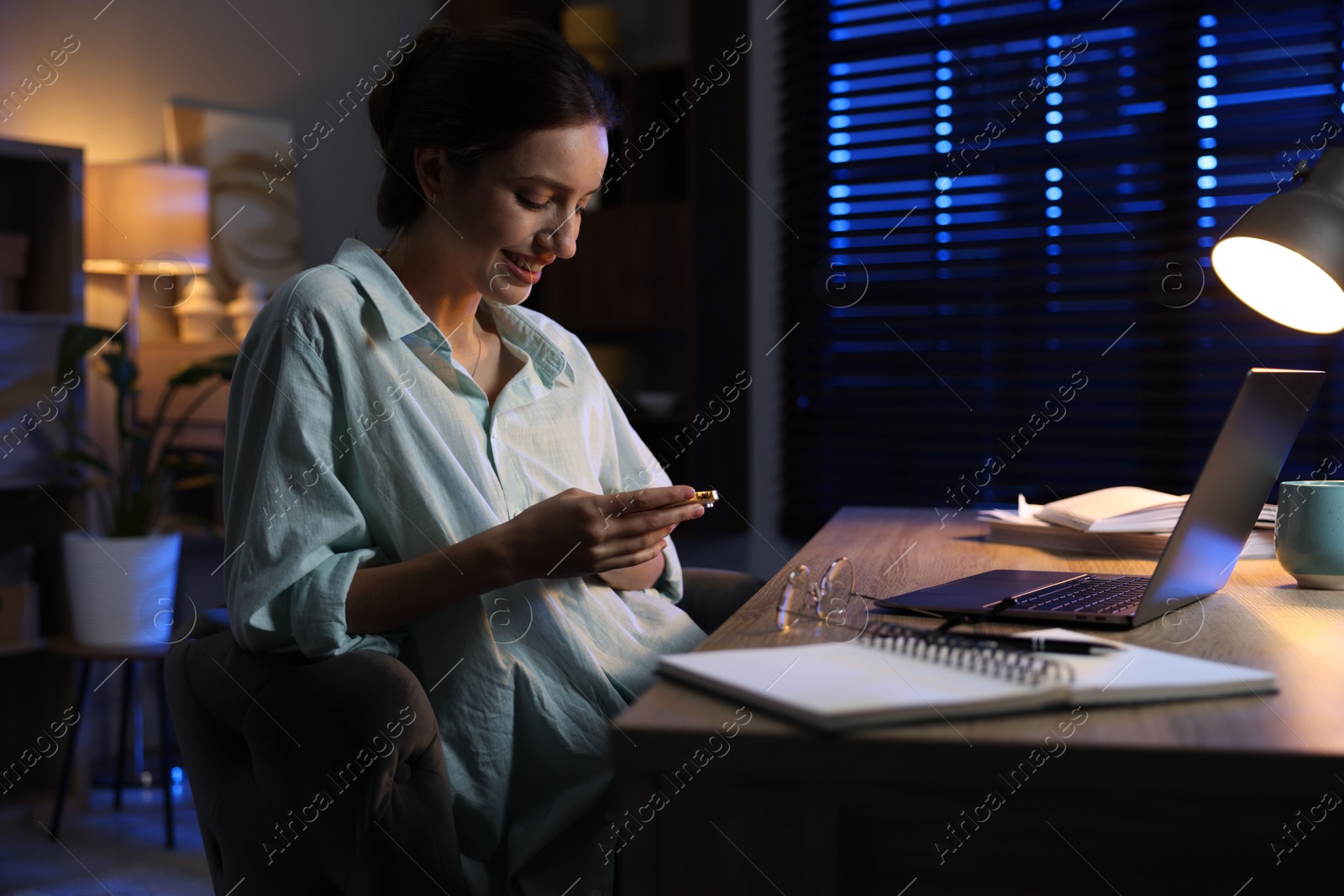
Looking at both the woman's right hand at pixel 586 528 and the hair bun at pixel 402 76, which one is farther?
the hair bun at pixel 402 76

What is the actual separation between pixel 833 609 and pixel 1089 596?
0.28m

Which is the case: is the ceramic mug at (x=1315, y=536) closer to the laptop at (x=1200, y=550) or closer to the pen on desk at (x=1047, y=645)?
the laptop at (x=1200, y=550)

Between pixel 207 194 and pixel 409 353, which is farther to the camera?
pixel 207 194

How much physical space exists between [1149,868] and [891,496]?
2.70 meters

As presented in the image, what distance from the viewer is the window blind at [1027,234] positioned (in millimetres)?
2912

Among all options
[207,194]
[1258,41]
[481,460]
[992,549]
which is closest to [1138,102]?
[1258,41]

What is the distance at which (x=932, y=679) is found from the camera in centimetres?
77

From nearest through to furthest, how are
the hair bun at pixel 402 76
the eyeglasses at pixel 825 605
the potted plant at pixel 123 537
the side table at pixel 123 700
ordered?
1. the eyeglasses at pixel 825 605
2. the hair bun at pixel 402 76
3. the side table at pixel 123 700
4. the potted plant at pixel 123 537

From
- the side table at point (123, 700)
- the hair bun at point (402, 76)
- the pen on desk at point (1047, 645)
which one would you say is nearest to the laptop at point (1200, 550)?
the pen on desk at point (1047, 645)

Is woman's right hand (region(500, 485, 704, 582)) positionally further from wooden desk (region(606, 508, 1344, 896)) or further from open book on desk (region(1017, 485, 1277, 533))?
open book on desk (region(1017, 485, 1277, 533))

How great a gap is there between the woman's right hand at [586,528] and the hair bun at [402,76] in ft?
2.28

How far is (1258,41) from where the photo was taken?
9.44ft

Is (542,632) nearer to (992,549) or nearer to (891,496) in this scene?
(992,549)

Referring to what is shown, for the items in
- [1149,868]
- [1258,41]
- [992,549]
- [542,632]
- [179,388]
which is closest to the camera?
[1149,868]
